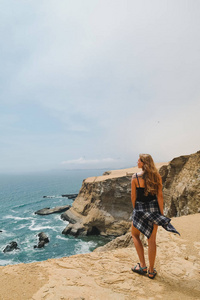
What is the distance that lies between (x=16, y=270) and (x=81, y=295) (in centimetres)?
216

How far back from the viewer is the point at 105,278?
13.6 feet

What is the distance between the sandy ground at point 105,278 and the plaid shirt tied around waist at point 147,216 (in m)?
1.14

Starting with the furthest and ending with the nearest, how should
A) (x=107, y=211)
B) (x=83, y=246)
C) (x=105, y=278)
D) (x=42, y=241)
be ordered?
(x=107, y=211) → (x=42, y=241) → (x=83, y=246) → (x=105, y=278)

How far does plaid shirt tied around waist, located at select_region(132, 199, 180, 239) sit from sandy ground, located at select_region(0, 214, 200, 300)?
3.74 ft

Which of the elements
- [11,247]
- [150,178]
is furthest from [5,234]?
[150,178]

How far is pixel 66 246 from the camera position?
2694 centimetres

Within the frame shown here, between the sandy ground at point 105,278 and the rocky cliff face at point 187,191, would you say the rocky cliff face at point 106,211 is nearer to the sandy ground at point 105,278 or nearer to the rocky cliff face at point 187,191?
the rocky cliff face at point 187,191

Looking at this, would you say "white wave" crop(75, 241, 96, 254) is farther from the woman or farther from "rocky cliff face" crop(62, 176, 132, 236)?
the woman

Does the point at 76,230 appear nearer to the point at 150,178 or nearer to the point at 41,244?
the point at 41,244

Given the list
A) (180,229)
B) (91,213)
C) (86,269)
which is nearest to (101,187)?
(91,213)

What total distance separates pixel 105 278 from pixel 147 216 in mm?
1925

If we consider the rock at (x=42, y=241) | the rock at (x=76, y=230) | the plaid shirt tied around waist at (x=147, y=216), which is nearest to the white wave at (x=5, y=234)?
the rock at (x=42, y=241)

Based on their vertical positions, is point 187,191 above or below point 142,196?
below

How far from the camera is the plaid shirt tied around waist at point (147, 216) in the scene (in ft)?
12.7
